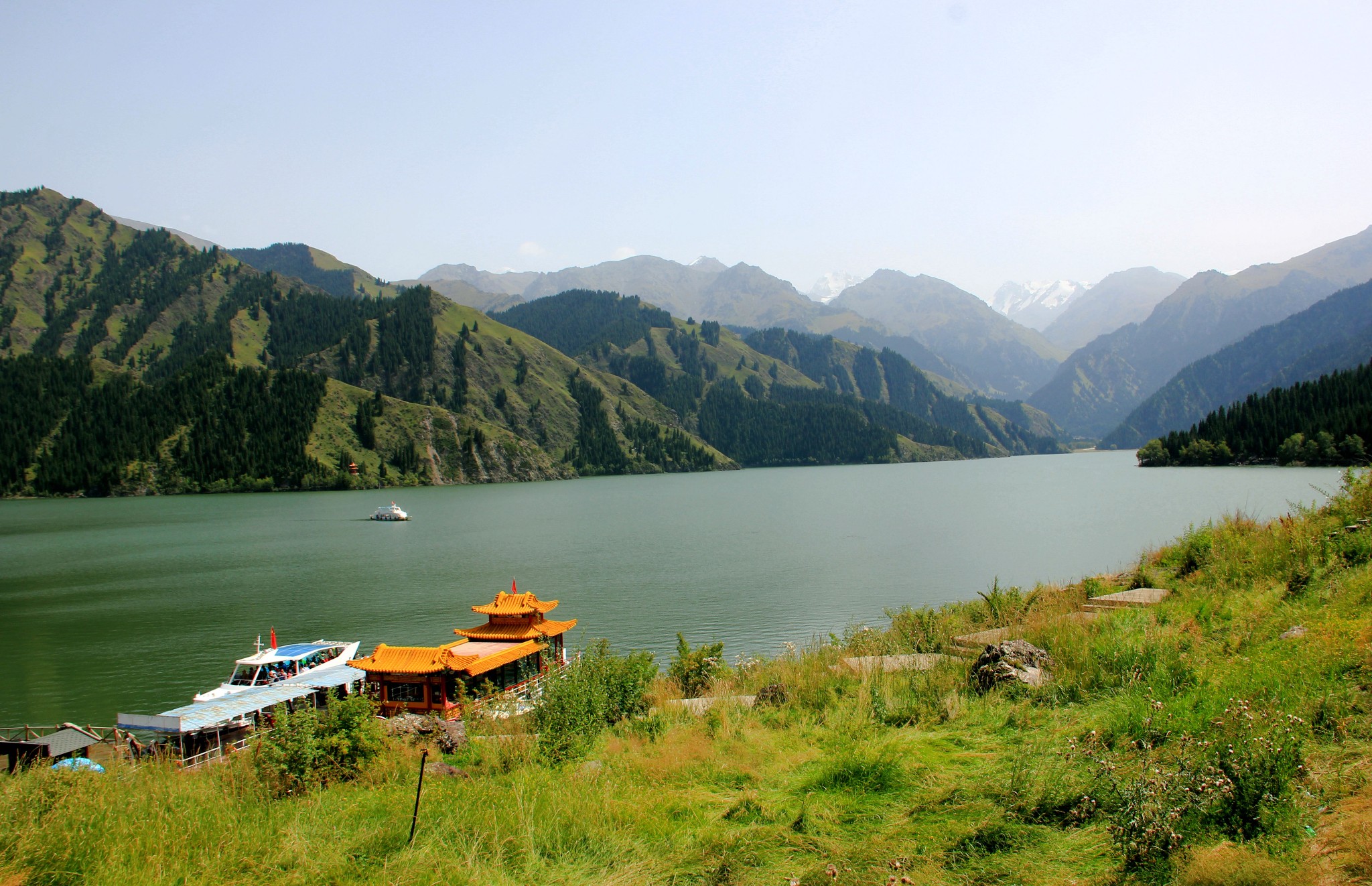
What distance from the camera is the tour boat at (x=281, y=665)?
26000 millimetres

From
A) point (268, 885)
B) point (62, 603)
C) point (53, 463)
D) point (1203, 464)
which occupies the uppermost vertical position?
point (53, 463)

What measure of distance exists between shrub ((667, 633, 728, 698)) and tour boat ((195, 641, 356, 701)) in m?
15.0

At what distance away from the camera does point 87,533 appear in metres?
78.8

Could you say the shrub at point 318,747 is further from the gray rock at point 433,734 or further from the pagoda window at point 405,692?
the pagoda window at point 405,692

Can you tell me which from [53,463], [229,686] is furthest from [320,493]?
[229,686]

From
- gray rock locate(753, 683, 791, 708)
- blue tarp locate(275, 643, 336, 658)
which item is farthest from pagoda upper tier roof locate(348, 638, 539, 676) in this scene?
gray rock locate(753, 683, 791, 708)

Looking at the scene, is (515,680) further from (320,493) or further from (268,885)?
(320,493)

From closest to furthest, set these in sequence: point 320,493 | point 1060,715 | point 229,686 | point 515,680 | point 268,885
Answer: point 268,885, point 1060,715, point 515,680, point 229,686, point 320,493

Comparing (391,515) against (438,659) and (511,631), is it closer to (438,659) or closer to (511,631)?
(511,631)

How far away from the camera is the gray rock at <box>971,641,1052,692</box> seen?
1034cm

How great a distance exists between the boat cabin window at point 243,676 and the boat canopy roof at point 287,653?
0.24 meters

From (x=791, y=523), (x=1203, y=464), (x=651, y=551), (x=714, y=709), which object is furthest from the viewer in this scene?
(x=1203, y=464)

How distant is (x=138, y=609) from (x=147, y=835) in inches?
1748

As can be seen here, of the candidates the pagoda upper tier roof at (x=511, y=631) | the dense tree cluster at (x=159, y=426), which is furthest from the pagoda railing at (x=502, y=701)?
the dense tree cluster at (x=159, y=426)
